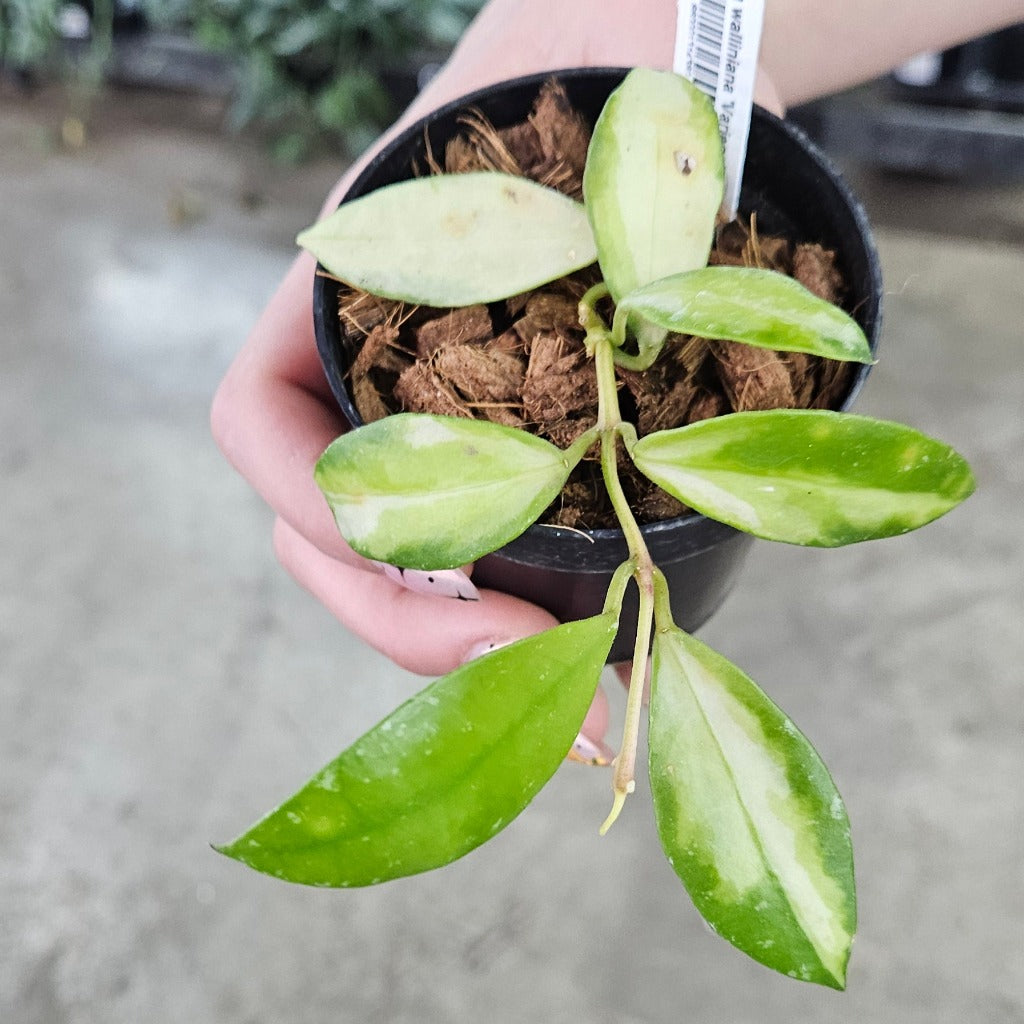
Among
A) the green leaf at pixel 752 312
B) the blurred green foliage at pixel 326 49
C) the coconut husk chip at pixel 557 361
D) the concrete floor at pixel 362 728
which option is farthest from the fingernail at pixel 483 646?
the blurred green foliage at pixel 326 49

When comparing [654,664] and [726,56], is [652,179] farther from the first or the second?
[654,664]

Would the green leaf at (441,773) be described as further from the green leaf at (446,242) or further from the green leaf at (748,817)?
the green leaf at (446,242)

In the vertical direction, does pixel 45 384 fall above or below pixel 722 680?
below

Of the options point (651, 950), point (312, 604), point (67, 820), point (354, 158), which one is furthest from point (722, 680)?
point (354, 158)

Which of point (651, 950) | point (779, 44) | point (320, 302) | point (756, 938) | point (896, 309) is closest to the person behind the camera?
point (756, 938)

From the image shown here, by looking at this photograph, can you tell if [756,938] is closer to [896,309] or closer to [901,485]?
[901,485]
